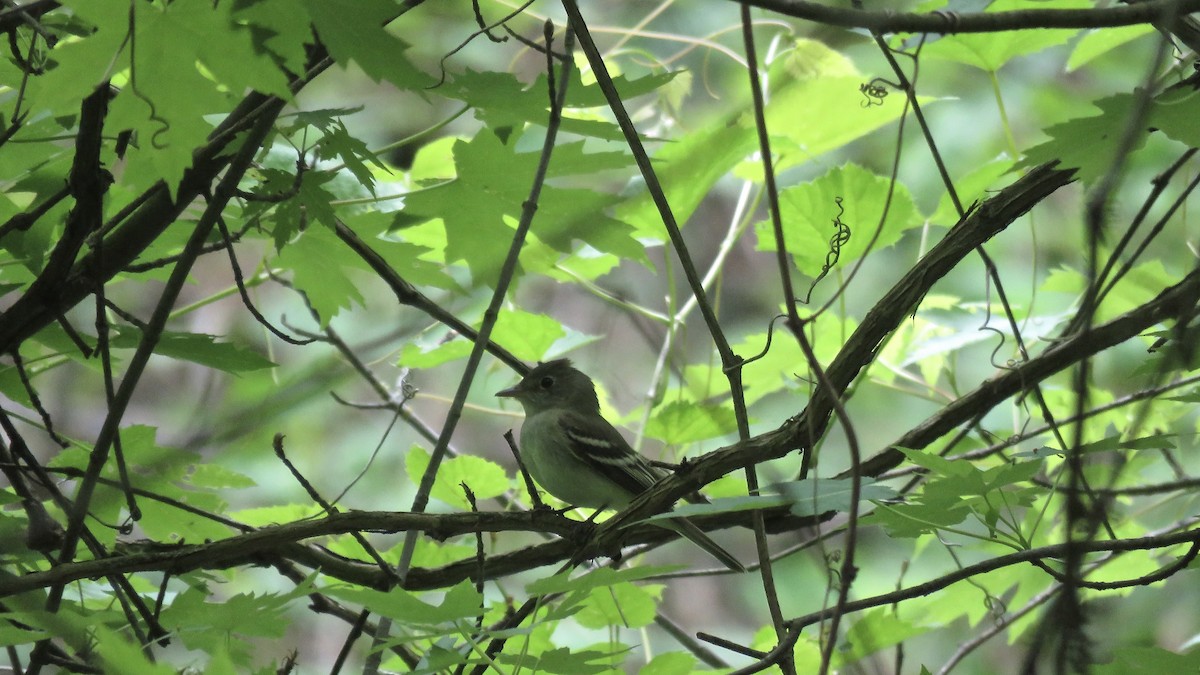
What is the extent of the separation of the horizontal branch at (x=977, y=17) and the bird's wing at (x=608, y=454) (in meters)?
2.06

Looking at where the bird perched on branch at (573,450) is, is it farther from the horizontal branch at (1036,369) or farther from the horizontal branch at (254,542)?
the horizontal branch at (254,542)

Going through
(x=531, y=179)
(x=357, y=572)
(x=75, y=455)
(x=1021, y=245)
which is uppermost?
(x=1021, y=245)

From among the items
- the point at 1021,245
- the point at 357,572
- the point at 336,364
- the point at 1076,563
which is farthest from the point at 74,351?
the point at 1021,245

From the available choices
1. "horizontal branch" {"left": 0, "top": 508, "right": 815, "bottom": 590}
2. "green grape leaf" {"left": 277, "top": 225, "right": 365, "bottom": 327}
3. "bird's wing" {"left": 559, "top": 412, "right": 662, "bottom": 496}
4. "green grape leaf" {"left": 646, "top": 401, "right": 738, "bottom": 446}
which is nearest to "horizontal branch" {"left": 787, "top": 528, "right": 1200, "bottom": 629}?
Result: "horizontal branch" {"left": 0, "top": 508, "right": 815, "bottom": 590}

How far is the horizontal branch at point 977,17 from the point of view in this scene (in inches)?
46.7

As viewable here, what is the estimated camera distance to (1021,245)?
25.7 feet

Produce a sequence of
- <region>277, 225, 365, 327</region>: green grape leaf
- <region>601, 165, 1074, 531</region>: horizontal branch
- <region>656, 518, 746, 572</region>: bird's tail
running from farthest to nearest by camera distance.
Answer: <region>656, 518, 746, 572</region>: bird's tail, <region>277, 225, 365, 327</region>: green grape leaf, <region>601, 165, 1074, 531</region>: horizontal branch

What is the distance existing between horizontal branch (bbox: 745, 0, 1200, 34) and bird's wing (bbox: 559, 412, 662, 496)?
2056 millimetres

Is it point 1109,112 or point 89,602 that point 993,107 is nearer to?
point 1109,112

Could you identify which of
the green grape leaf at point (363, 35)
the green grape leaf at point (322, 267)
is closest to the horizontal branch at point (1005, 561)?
the green grape leaf at point (363, 35)

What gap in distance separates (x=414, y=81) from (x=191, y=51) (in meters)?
0.34

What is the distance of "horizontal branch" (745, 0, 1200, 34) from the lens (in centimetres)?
119

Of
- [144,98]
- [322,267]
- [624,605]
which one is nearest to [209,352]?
[322,267]

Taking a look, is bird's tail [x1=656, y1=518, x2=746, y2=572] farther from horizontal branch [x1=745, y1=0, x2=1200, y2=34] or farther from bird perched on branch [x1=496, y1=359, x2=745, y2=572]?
horizontal branch [x1=745, y1=0, x2=1200, y2=34]
